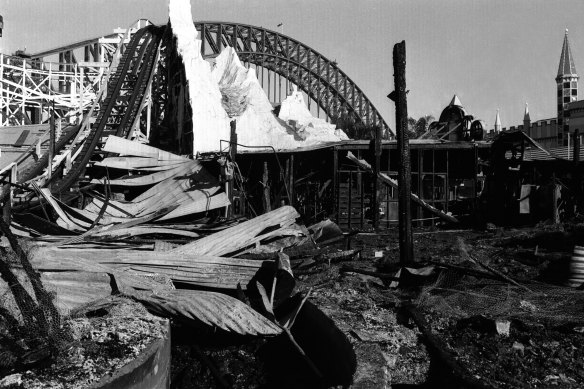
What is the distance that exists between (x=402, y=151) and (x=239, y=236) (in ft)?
7.74

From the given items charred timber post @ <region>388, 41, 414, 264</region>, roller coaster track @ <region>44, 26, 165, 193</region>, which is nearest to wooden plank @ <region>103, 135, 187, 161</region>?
roller coaster track @ <region>44, 26, 165, 193</region>

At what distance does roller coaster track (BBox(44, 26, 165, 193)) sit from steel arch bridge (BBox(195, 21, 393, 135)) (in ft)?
23.4

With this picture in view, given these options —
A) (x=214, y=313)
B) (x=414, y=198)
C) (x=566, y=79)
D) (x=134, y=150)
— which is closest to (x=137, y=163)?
(x=134, y=150)

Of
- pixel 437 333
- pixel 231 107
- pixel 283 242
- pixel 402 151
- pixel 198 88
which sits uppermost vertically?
pixel 198 88

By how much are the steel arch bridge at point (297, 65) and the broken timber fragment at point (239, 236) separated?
2271 cm

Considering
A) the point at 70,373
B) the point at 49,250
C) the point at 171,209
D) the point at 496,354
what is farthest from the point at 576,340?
the point at 171,209

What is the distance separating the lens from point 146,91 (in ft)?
67.9

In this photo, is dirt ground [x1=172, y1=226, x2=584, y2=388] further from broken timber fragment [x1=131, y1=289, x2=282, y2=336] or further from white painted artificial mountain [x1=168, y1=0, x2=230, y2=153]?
white painted artificial mountain [x1=168, y1=0, x2=230, y2=153]

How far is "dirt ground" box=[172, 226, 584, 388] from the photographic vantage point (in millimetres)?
4758

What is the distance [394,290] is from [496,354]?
1968 millimetres

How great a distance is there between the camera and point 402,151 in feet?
23.4

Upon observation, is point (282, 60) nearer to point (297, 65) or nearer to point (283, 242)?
point (297, 65)

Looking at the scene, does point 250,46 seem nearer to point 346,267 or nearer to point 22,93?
point 22,93

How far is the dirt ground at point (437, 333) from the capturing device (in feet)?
15.6
